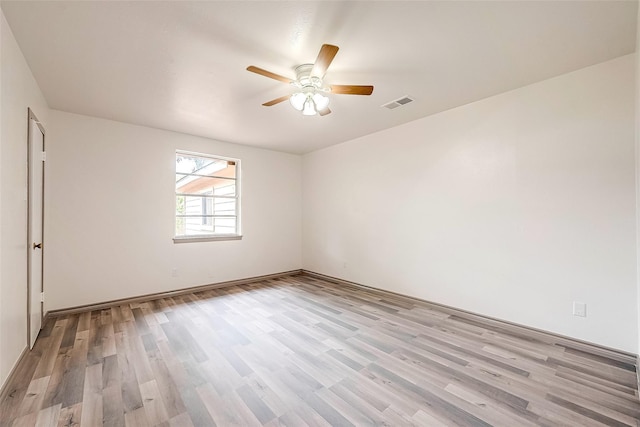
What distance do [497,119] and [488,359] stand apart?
2.53 metres

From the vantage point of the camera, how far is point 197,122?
154 inches

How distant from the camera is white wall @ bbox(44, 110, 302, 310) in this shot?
137 inches

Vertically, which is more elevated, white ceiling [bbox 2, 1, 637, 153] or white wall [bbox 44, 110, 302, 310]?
white ceiling [bbox 2, 1, 637, 153]

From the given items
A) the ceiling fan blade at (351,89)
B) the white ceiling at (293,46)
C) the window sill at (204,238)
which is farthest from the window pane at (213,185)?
the ceiling fan blade at (351,89)

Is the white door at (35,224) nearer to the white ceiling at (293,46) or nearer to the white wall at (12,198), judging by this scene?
the white wall at (12,198)

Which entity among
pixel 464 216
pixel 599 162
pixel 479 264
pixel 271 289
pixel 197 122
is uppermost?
pixel 197 122

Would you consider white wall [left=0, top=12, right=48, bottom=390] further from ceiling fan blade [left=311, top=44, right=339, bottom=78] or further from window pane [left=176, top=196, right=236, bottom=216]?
window pane [left=176, top=196, right=236, bottom=216]

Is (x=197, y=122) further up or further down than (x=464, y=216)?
further up

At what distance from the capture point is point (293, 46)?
2.16 meters

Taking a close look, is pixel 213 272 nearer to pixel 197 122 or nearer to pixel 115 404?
pixel 197 122

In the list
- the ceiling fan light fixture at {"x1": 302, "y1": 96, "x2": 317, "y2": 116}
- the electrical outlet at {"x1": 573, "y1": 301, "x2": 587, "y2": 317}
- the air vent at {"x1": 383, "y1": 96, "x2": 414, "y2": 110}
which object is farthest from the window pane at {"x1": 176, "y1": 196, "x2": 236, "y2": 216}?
the electrical outlet at {"x1": 573, "y1": 301, "x2": 587, "y2": 317}

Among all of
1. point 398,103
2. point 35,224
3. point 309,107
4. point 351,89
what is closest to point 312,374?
point 309,107

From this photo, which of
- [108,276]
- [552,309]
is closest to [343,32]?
[552,309]

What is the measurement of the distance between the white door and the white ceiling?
0.60m
